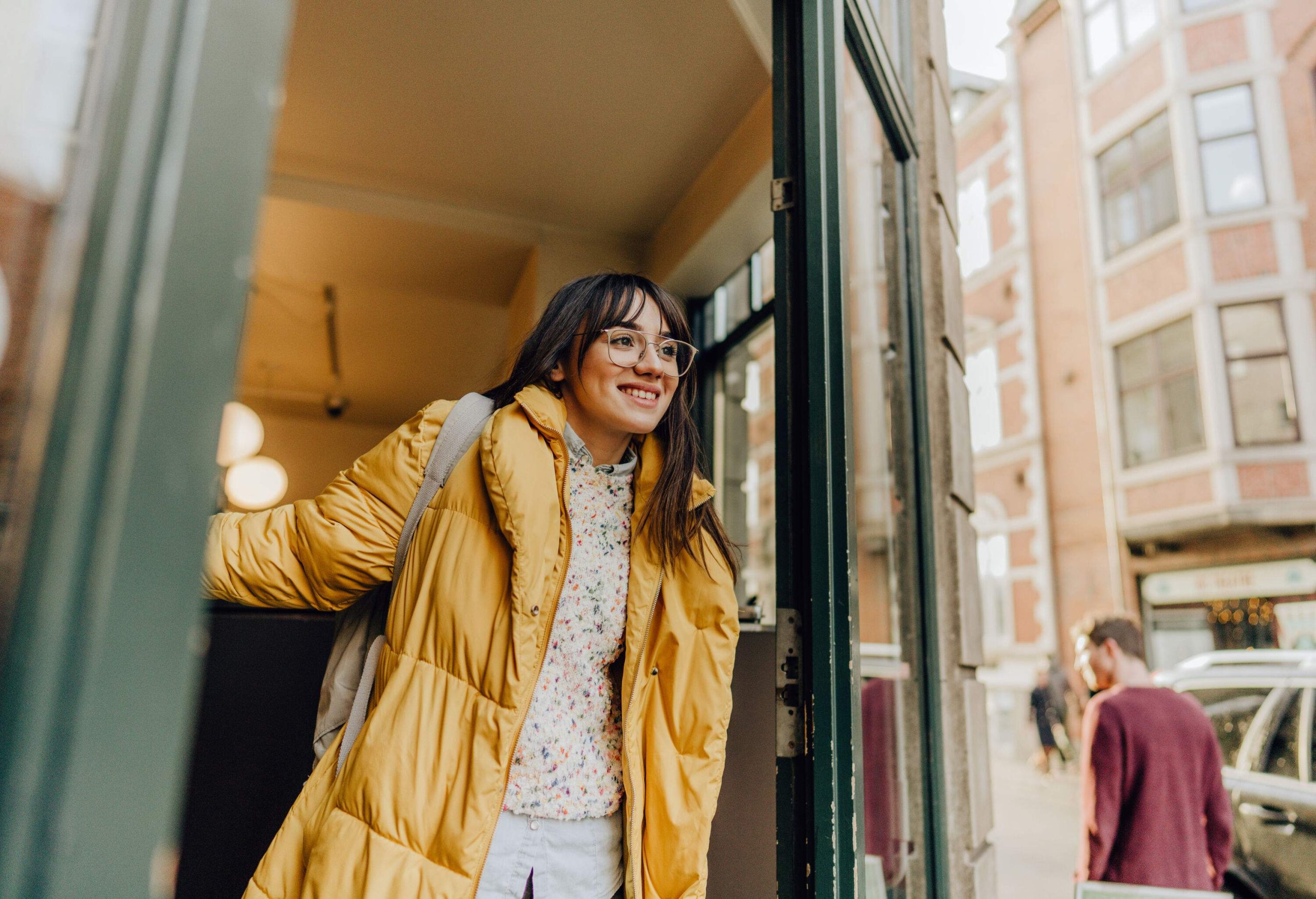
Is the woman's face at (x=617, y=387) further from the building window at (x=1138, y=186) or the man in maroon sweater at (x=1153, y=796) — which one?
the building window at (x=1138, y=186)

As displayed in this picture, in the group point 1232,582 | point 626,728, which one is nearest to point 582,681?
point 626,728

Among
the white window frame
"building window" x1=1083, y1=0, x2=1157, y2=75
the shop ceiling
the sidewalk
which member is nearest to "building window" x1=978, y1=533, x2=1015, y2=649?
the sidewalk

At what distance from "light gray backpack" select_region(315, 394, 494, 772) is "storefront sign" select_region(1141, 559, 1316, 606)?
481 inches

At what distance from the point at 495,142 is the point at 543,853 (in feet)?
12.0

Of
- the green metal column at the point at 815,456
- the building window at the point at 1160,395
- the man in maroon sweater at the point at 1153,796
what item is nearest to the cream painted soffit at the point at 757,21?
the green metal column at the point at 815,456

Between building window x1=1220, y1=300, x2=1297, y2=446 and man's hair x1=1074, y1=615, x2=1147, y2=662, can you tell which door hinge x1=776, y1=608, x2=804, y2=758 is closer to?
man's hair x1=1074, y1=615, x2=1147, y2=662

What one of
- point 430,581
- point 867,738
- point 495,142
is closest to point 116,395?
point 430,581

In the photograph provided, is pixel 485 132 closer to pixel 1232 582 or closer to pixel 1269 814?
pixel 1269 814

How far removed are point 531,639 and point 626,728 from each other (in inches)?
9.6

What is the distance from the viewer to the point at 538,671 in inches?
46.9

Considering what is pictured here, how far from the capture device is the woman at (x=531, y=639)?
112cm

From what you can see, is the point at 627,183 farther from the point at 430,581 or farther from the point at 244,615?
the point at 430,581

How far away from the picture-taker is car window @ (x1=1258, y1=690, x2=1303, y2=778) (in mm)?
3525

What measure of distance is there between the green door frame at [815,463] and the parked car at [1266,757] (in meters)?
2.92
